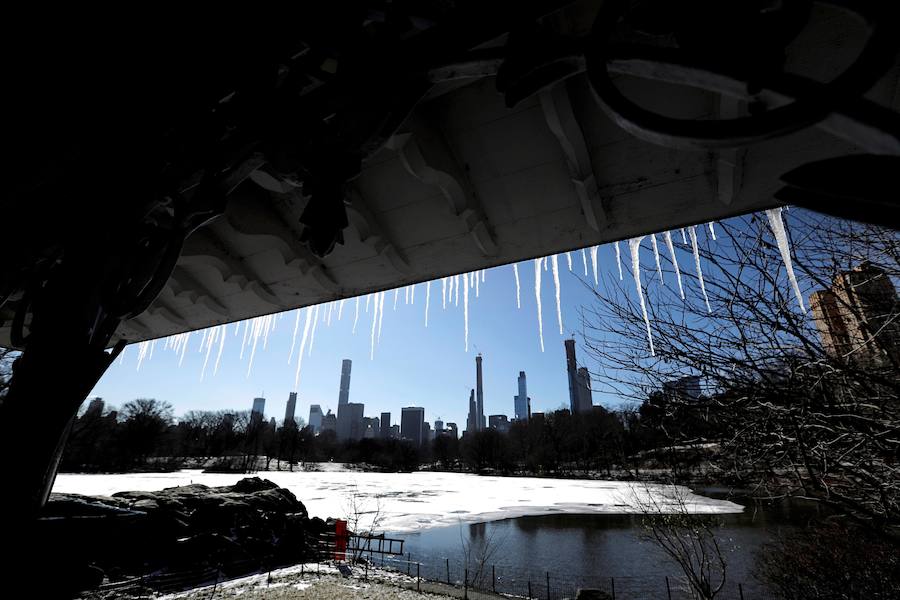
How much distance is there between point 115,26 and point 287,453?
332ft

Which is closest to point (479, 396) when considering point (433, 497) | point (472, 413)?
point (472, 413)

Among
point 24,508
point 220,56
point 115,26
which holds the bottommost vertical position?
point 24,508

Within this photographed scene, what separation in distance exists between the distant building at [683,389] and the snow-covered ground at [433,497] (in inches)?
1154

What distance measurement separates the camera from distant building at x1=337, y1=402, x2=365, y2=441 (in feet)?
591

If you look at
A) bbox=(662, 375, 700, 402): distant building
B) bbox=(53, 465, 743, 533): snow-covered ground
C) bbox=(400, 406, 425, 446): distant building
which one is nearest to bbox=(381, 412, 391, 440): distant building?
bbox=(400, 406, 425, 446): distant building

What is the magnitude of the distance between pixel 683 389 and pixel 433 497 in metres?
52.4

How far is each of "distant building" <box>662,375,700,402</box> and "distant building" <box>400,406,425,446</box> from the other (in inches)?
7090

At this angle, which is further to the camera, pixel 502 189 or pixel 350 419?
pixel 350 419

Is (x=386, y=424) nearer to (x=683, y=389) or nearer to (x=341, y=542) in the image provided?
(x=341, y=542)

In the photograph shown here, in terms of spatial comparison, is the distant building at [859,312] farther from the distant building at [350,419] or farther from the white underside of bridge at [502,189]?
the distant building at [350,419]

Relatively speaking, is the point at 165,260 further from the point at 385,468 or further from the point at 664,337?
the point at 385,468

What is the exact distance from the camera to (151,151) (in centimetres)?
206

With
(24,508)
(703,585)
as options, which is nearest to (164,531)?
(703,585)

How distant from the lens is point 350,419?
18800 cm
